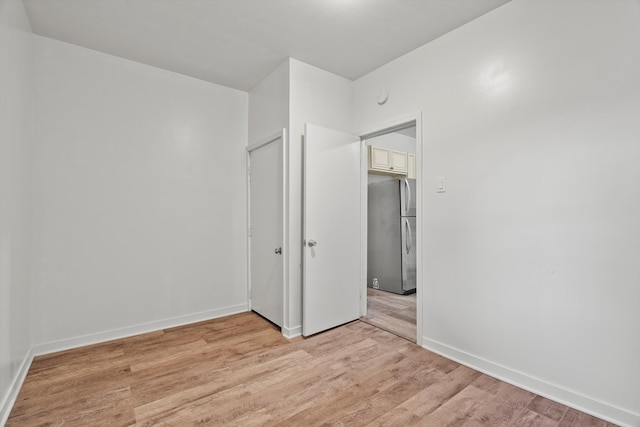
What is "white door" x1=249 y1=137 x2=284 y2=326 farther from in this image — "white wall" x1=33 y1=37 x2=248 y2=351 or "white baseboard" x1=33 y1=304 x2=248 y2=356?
"white baseboard" x1=33 y1=304 x2=248 y2=356

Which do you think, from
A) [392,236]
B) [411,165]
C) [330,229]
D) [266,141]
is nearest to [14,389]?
[330,229]

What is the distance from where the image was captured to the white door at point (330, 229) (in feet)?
9.02

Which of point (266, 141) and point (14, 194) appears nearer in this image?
point (14, 194)

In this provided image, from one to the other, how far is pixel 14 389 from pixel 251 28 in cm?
303

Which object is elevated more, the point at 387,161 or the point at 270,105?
the point at 270,105

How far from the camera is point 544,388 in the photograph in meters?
1.85

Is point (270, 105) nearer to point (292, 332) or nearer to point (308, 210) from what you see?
point (308, 210)

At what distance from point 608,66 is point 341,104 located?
211cm

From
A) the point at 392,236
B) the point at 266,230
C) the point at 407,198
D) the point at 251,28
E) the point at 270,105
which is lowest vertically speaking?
the point at 392,236

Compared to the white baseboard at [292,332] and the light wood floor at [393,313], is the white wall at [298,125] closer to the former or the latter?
the white baseboard at [292,332]

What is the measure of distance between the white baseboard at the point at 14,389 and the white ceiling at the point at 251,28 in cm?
259

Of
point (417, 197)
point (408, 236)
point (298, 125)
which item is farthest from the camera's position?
point (408, 236)

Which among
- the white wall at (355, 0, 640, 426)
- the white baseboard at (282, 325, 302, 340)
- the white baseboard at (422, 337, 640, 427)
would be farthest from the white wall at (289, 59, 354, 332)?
the white baseboard at (422, 337, 640, 427)

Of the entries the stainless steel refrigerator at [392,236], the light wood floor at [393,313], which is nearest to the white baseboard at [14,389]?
the light wood floor at [393,313]
